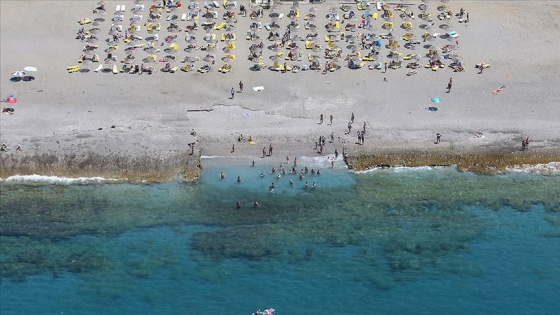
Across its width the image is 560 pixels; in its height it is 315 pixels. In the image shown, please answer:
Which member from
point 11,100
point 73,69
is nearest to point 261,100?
point 73,69

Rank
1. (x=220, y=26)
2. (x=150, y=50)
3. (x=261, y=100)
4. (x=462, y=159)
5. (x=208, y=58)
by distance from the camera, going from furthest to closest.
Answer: (x=220, y=26) < (x=150, y=50) < (x=208, y=58) < (x=261, y=100) < (x=462, y=159)

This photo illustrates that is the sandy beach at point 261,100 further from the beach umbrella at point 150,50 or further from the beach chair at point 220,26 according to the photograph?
the beach chair at point 220,26

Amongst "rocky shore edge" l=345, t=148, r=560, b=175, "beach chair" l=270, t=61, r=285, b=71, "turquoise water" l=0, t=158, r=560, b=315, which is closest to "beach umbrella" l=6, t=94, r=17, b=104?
"turquoise water" l=0, t=158, r=560, b=315

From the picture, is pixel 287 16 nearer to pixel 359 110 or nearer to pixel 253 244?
pixel 359 110

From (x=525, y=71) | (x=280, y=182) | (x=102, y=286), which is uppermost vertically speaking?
(x=525, y=71)

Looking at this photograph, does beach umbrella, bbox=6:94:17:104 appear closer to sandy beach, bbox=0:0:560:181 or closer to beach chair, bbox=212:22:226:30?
sandy beach, bbox=0:0:560:181

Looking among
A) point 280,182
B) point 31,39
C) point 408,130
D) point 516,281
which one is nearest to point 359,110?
point 408,130

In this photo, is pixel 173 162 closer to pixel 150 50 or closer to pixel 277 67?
pixel 150 50
